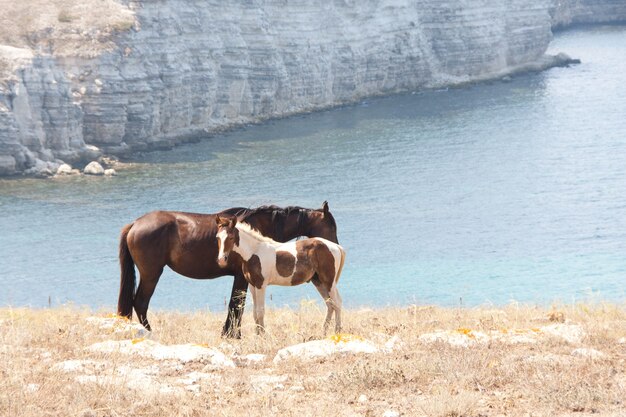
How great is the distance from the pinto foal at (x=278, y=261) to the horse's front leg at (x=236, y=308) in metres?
0.47

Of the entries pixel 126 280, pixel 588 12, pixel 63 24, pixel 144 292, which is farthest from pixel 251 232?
pixel 588 12

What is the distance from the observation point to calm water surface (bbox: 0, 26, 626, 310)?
39.1 meters

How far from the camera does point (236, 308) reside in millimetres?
16000

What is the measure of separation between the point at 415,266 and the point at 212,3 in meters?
42.4

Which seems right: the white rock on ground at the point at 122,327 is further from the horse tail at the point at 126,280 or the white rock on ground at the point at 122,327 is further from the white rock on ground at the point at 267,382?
the white rock on ground at the point at 267,382

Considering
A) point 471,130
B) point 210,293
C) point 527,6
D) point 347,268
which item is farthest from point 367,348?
point 527,6

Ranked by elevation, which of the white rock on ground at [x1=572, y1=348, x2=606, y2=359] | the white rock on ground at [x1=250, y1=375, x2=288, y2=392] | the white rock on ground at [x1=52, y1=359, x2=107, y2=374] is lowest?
the white rock on ground at [x1=52, y1=359, x2=107, y2=374]

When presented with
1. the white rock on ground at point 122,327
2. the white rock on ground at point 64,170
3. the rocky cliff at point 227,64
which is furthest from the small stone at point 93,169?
the white rock on ground at point 122,327

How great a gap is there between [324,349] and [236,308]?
3.40m

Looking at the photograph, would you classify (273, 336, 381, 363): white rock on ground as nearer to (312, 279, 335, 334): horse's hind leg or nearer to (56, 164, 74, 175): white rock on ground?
(312, 279, 335, 334): horse's hind leg

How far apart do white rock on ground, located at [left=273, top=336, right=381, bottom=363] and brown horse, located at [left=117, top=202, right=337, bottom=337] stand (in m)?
3.49

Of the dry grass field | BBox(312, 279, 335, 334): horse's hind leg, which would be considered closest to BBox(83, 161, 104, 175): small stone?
the dry grass field

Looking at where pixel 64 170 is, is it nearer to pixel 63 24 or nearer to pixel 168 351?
pixel 63 24

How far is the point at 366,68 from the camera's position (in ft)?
300
